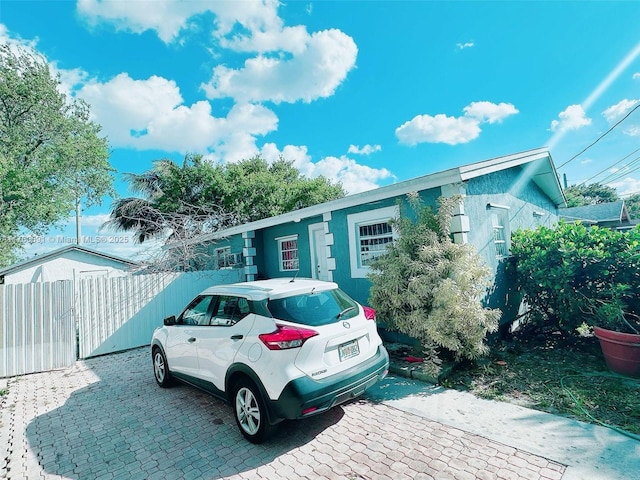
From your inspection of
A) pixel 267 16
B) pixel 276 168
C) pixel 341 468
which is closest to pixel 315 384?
pixel 341 468

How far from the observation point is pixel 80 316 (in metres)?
6.96

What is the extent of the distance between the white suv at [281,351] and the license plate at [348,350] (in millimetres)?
10

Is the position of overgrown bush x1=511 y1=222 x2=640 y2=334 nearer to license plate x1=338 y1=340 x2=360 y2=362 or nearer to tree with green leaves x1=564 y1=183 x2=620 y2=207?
license plate x1=338 y1=340 x2=360 y2=362

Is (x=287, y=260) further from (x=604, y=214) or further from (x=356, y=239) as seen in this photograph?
(x=604, y=214)

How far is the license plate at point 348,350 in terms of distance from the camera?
3314 millimetres

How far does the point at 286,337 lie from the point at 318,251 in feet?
21.0

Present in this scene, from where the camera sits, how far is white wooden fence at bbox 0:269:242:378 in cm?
608

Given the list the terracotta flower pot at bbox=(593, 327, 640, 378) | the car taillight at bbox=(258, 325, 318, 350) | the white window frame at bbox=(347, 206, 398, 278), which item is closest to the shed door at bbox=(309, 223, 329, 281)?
the white window frame at bbox=(347, 206, 398, 278)

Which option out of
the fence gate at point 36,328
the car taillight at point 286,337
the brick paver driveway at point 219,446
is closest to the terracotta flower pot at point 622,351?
the brick paver driveway at point 219,446

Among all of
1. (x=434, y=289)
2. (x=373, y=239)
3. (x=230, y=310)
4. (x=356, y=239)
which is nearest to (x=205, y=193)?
(x=356, y=239)

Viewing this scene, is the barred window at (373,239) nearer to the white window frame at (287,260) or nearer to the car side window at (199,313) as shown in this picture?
the white window frame at (287,260)

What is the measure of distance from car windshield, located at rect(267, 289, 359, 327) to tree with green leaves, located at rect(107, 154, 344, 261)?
1515 cm

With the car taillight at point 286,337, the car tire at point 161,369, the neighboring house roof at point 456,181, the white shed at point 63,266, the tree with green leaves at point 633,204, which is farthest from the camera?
the tree with green leaves at point 633,204

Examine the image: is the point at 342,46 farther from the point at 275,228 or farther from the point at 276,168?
the point at 276,168
